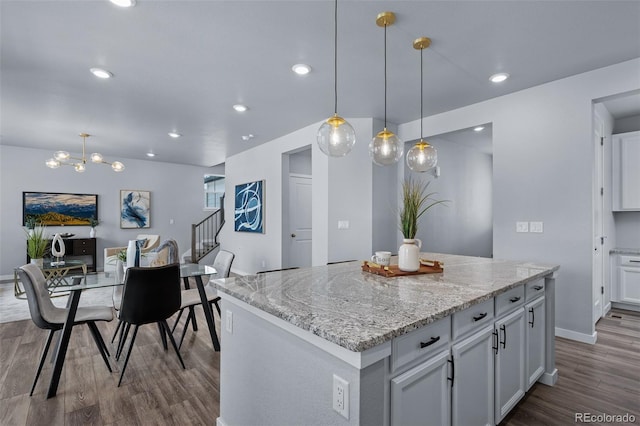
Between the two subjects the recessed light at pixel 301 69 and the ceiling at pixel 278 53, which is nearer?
the ceiling at pixel 278 53

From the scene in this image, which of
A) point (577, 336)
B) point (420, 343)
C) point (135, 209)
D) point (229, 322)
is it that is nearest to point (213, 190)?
point (135, 209)

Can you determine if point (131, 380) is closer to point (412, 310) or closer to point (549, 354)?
point (412, 310)

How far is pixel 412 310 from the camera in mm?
1285

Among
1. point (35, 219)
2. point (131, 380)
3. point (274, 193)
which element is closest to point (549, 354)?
point (131, 380)

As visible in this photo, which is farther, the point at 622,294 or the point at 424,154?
the point at 622,294

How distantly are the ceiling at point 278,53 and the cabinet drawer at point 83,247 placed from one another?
2.90m

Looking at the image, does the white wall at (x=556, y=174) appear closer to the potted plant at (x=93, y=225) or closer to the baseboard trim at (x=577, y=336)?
the baseboard trim at (x=577, y=336)

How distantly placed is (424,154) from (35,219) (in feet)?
24.9

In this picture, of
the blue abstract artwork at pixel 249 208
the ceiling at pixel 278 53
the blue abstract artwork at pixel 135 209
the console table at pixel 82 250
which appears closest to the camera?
the ceiling at pixel 278 53

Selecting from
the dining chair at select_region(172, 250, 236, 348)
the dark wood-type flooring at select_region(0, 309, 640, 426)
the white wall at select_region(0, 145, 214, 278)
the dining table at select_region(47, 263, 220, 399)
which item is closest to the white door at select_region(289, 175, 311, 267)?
the dining chair at select_region(172, 250, 236, 348)

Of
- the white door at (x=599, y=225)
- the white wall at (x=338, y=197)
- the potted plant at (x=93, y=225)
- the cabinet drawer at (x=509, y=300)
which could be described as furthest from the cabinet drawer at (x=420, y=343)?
the potted plant at (x=93, y=225)

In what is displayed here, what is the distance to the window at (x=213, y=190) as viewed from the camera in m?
9.05

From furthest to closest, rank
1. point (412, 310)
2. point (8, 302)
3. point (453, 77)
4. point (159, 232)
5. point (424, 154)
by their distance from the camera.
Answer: point (159, 232) < point (8, 302) < point (453, 77) < point (424, 154) < point (412, 310)

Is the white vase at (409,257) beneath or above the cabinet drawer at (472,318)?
above
